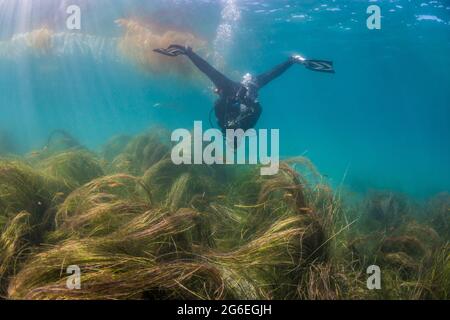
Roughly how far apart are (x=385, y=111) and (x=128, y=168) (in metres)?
101

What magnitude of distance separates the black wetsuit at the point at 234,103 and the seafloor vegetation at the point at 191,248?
411 centimetres

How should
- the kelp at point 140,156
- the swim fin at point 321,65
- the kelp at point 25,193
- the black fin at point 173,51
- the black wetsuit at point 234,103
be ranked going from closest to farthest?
1. the kelp at point 25,193
2. the kelp at point 140,156
3. the black wetsuit at point 234,103
4. the black fin at point 173,51
5. the swim fin at point 321,65

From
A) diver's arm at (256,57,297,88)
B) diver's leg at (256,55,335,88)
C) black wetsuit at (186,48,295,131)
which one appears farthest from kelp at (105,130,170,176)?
diver's leg at (256,55,335,88)

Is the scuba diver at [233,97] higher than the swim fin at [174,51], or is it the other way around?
the swim fin at [174,51]

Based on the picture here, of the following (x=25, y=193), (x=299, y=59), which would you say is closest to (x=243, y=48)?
(x=299, y=59)

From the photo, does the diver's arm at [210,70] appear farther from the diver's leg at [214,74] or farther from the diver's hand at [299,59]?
the diver's hand at [299,59]

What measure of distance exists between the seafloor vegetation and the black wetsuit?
13.5 feet

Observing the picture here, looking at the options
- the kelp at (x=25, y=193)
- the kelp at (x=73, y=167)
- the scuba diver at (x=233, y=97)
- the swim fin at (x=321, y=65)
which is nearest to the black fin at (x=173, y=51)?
the scuba diver at (x=233, y=97)

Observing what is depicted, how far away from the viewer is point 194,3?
18.0 m

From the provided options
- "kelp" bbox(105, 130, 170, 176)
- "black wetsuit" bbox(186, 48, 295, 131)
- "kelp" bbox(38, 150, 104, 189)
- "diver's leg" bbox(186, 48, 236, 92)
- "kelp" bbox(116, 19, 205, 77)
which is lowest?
"kelp" bbox(105, 130, 170, 176)

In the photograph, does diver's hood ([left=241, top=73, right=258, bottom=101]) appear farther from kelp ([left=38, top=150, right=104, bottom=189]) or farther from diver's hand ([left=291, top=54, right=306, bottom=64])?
kelp ([left=38, top=150, right=104, bottom=189])

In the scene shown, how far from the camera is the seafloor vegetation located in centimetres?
258

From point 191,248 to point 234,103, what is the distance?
6914 mm

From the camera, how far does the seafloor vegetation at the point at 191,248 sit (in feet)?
8.45
